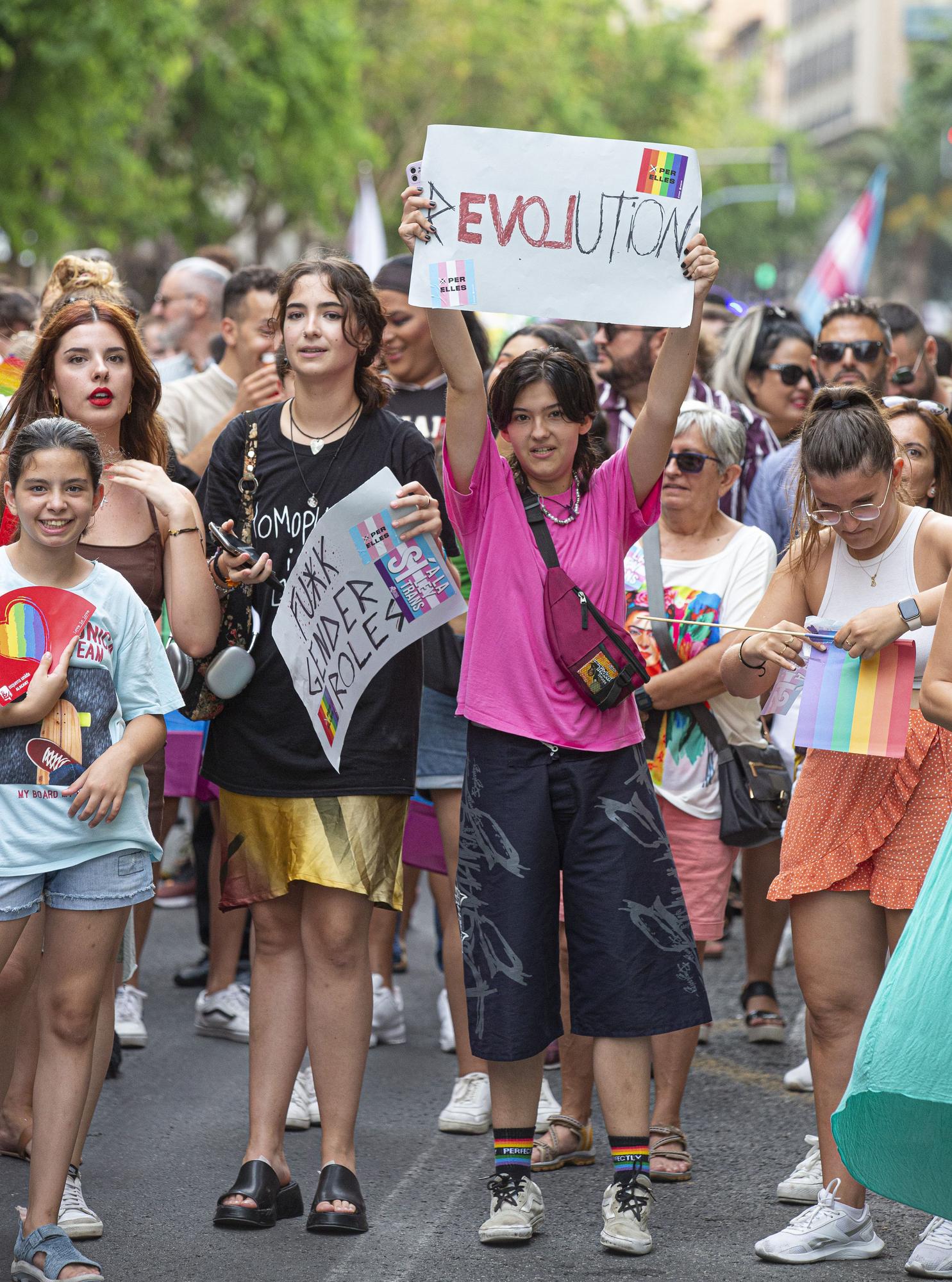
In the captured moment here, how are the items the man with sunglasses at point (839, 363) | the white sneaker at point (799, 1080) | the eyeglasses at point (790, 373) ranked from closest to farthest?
1. the white sneaker at point (799, 1080)
2. the man with sunglasses at point (839, 363)
3. the eyeglasses at point (790, 373)

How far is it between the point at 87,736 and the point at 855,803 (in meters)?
1.76

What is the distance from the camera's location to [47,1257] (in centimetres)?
384

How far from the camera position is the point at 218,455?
14.9 feet

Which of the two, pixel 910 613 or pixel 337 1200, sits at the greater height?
pixel 910 613

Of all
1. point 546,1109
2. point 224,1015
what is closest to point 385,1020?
point 224,1015

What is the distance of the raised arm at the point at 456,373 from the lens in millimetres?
4176

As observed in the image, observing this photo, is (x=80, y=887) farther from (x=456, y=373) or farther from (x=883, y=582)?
(x=883, y=582)

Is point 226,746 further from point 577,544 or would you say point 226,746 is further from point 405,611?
point 577,544

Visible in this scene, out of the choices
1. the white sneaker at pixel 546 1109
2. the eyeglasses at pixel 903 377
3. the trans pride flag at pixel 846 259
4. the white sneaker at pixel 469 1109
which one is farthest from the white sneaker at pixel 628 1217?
the trans pride flag at pixel 846 259

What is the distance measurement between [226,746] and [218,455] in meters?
0.73

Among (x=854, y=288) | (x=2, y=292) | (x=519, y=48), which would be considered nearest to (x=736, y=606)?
(x=2, y=292)

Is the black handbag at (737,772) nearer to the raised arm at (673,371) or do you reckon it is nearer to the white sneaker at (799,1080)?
the raised arm at (673,371)

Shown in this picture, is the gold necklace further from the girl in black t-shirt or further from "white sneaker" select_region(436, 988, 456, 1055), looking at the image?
"white sneaker" select_region(436, 988, 456, 1055)

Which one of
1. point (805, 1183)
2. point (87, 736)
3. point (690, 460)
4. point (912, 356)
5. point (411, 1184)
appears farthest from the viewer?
point (912, 356)
